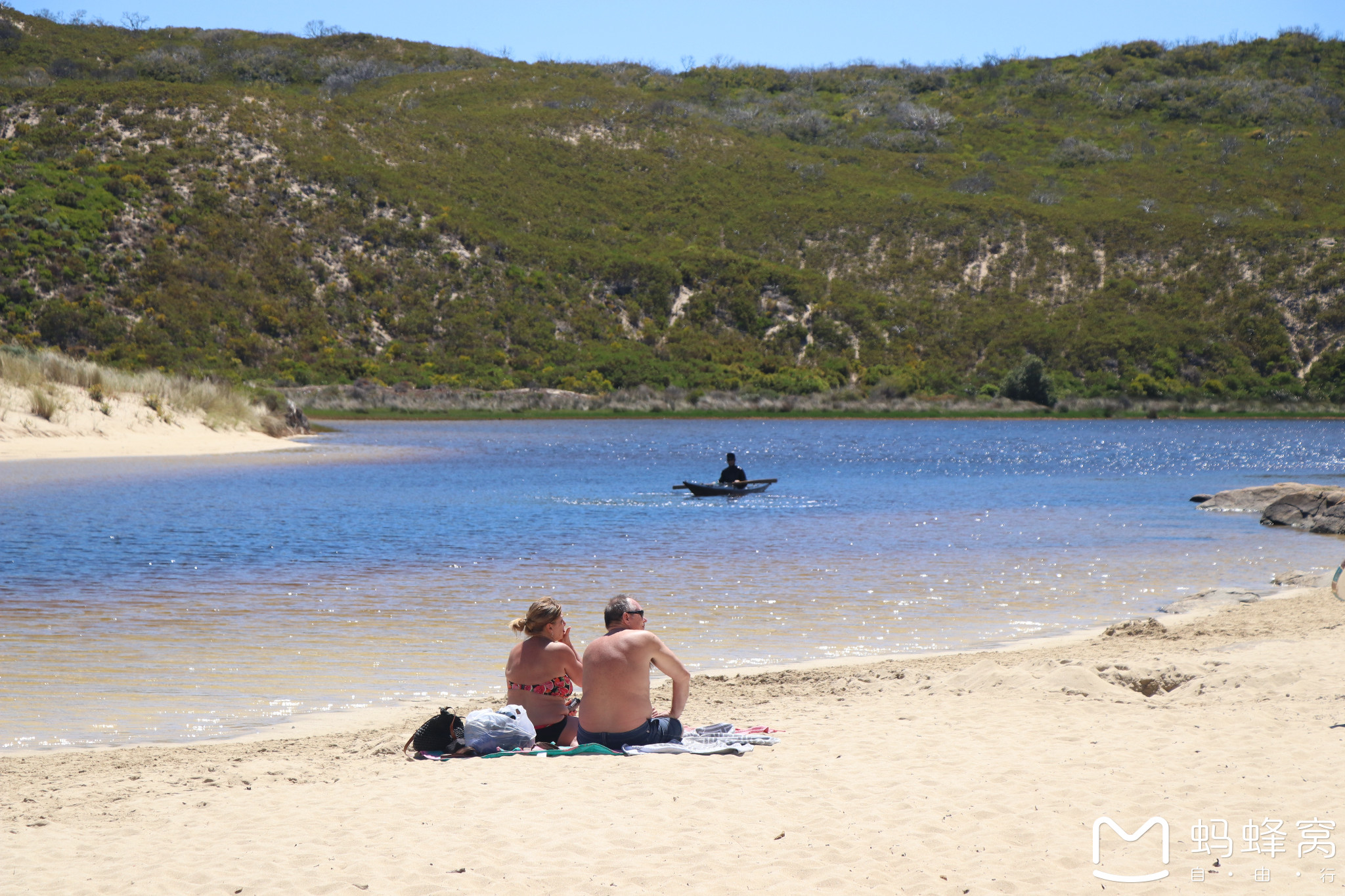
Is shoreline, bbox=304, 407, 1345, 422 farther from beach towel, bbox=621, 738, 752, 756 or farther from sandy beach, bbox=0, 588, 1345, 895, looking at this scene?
beach towel, bbox=621, 738, 752, 756

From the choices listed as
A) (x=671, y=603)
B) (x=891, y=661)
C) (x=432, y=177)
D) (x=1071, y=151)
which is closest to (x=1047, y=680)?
(x=891, y=661)

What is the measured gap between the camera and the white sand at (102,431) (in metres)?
35.1

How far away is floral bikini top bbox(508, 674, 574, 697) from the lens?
7801 millimetres

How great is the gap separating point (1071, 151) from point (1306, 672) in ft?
419

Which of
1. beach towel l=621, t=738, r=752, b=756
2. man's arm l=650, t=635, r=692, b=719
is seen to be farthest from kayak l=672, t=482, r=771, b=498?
beach towel l=621, t=738, r=752, b=756

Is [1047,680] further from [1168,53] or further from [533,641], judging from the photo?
[1168,53]

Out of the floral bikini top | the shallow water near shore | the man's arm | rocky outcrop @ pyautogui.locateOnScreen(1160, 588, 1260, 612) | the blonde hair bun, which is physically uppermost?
the blonde hair bun

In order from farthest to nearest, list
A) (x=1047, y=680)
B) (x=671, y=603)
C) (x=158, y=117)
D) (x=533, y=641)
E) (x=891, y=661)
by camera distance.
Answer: (x=158, y=117), (x=671, y=603), (x=891, y=661), (x=1047, y=680), (x=533, y=641)

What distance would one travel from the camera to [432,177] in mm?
98188

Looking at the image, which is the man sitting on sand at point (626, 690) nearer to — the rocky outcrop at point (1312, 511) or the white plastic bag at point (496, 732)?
the white plastic bag at point (496, 732)

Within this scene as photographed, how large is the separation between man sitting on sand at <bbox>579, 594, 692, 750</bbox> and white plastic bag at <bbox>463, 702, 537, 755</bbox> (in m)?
0.41

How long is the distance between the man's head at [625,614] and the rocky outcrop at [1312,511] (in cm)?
1799

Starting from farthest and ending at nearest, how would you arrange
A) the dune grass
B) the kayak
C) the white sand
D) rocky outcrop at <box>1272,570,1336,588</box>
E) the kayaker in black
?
the dune grass → the white sand → the kayaker in black → the kayak → rocky outcrop at <box>1272,570,1336,588</box>

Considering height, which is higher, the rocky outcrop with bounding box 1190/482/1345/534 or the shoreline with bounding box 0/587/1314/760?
the rocky outcrop with bounding box 1190/482/1345/534
